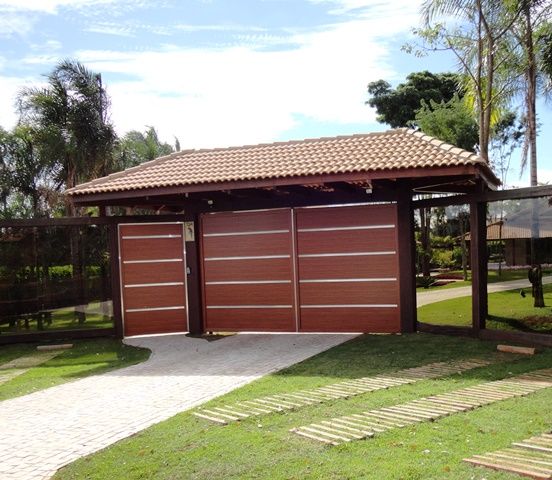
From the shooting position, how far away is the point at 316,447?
15.7 ft

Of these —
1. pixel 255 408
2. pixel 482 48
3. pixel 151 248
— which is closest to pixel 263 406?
pixel 255 408

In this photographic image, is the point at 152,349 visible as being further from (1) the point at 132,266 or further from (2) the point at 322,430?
(2) the point at 322,430

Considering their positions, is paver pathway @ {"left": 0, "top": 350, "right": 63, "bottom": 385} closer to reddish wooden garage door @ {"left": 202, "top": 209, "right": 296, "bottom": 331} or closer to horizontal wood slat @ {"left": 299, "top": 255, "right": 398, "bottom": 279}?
reddish wooden garage door @ {"left": 202, "top": 209, "right": 296, "bottom": 331}

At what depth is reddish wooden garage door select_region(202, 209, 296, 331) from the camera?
11578 mm

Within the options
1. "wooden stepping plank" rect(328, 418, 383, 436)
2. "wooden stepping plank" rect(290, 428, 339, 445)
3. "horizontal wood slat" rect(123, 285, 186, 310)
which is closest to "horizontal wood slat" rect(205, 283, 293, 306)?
"horizontal wood slat" rect(123, 285, 186, 310)

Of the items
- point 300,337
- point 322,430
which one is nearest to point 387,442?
point 322,430

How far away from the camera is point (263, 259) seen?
11695 mm

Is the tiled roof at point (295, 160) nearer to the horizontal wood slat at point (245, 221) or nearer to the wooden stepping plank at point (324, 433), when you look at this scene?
the horizontal wood slat at point (245, 221)

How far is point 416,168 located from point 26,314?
7960 mm

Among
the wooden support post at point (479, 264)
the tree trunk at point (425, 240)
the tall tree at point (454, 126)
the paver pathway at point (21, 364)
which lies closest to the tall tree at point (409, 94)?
the tall tree at point (454, 126)

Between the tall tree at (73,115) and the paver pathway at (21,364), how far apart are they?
12844 mm

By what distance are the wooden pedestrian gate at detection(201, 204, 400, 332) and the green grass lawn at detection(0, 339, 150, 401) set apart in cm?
209

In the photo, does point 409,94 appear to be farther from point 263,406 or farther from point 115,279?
point 263,406

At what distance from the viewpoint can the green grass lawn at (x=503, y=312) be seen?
898 centimetres
